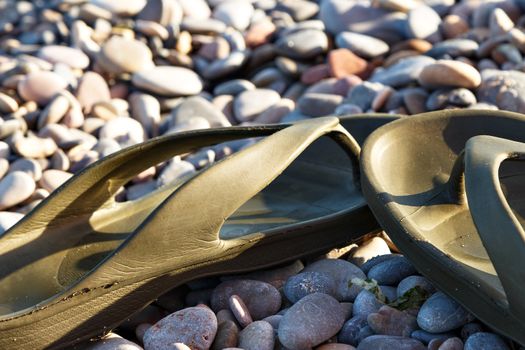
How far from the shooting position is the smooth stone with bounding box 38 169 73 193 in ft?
7.36

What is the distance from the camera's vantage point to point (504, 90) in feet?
7.47

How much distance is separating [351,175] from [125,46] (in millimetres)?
1408

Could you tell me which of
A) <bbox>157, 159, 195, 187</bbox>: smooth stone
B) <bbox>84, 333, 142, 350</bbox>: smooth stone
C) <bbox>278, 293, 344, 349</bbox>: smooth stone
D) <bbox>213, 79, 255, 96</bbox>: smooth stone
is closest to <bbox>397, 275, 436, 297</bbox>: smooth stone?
<bbox>278, 293, 344, 349</bbox>: smooth stone

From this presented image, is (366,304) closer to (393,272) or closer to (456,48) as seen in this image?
(393,272)

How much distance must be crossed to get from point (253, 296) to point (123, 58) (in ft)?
5.39

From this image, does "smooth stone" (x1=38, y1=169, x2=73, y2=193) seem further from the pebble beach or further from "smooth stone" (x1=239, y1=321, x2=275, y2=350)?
"smooth stone" (x1=239, y1=321, x2=275, y2=350)

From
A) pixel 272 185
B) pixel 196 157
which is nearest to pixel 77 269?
pixel 272 185

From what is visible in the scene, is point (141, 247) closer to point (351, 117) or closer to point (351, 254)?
point (351, 254)

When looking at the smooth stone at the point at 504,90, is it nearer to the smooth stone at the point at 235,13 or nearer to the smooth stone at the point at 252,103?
the smooth stone at the point at 252,103

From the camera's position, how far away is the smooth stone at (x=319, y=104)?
258 cm

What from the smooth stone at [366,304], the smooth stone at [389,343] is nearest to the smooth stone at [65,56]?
the smooth stone at [366,304]

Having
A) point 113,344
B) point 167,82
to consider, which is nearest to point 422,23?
point 167,82

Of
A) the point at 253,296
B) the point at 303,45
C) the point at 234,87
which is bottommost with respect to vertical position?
the point at 234,87

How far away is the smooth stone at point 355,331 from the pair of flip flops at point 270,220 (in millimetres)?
138
